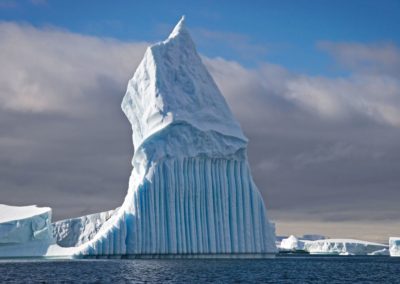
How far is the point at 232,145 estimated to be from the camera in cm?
5025

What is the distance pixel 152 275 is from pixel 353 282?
9.67m

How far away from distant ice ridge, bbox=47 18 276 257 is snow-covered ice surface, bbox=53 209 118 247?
11.9m

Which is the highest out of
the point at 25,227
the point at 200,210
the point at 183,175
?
the point at 183,175

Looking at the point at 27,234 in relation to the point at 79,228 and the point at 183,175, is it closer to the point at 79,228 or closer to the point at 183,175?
the point at 79,228

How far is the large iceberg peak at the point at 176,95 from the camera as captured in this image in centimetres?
4944

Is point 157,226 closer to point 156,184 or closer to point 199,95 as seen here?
point 156,184

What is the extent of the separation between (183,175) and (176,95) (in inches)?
226

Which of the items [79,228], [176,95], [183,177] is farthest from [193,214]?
[79,228]

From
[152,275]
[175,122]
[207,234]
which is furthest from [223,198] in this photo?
[152,275]

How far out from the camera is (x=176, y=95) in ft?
166

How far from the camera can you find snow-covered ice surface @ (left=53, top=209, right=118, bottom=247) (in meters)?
62.9

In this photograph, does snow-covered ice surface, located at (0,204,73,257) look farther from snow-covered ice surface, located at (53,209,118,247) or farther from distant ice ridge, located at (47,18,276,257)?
distant ice ridge, located at (47,18,276,257)

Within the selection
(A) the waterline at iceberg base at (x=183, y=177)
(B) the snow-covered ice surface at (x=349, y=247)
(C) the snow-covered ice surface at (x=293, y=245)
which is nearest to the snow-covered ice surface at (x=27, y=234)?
(A) the waterline at iceberg base at (x=183, y=177)

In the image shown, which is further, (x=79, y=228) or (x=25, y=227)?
(x=79, y=228)
